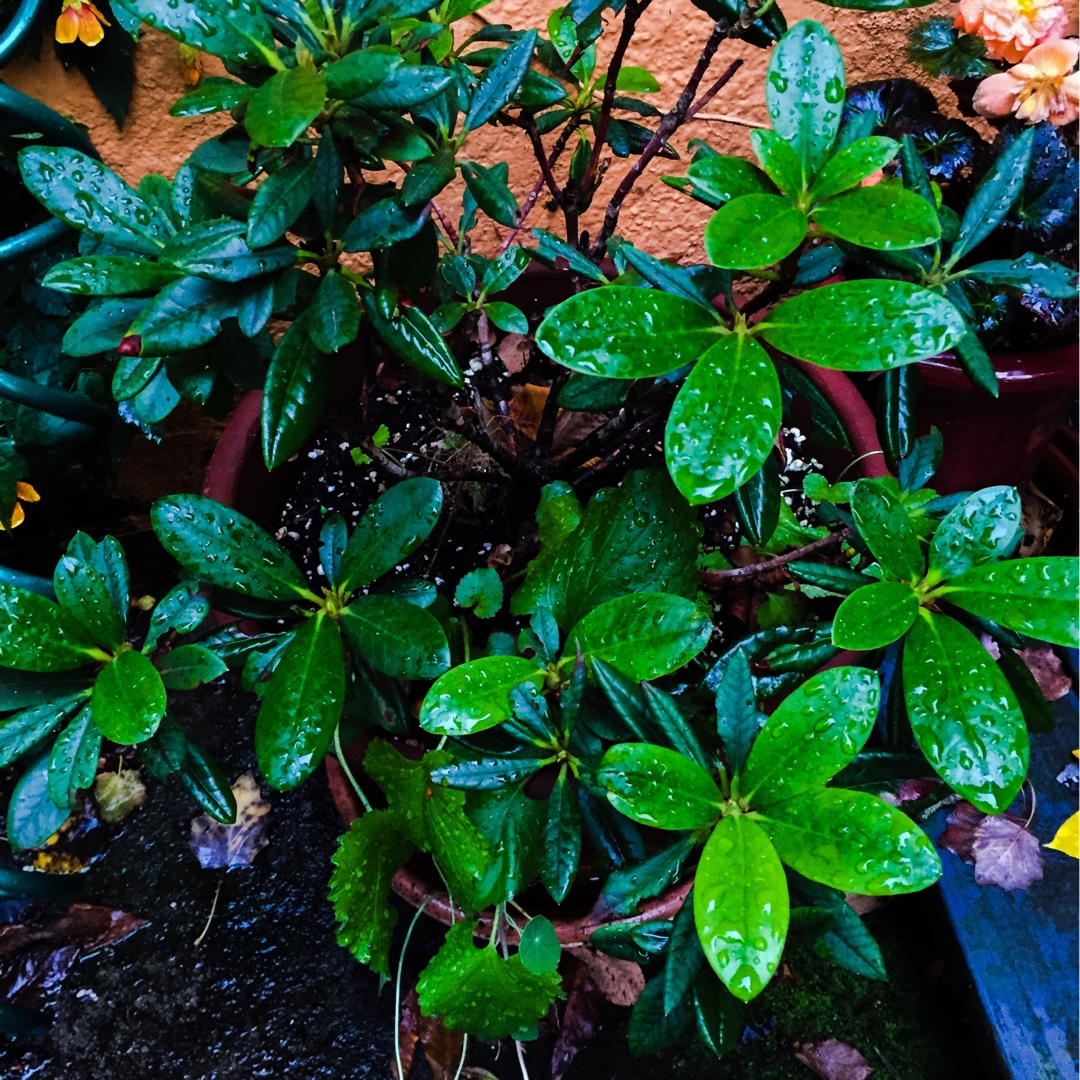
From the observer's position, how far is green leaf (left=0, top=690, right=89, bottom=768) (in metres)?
0.76

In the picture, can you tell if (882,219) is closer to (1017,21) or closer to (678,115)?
(678,115)

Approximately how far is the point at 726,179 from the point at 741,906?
1.78ft

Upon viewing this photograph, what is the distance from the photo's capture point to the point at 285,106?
59 centimetres

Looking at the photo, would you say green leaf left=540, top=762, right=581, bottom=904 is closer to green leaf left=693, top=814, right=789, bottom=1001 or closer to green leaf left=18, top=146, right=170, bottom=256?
green leaf left=693, top=814, right=789, bottom=1001

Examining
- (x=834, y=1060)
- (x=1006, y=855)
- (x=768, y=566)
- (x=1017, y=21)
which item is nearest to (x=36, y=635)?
(x=768, y=566)

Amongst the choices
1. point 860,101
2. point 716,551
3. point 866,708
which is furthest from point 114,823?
point 860,101

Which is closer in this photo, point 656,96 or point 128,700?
point 128,700

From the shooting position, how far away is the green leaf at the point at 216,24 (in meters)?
0.61

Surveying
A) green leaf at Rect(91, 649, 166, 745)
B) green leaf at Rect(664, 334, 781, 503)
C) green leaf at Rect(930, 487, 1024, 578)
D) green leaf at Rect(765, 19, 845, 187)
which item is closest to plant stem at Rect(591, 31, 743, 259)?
green leaf at Rect(765, 19, 845, 187)

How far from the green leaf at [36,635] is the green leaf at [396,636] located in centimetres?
24

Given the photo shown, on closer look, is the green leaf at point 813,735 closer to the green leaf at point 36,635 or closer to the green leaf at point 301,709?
the green leaf at point 301,709

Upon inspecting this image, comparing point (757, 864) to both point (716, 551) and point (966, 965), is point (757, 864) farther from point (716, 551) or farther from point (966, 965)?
point (966, 965)

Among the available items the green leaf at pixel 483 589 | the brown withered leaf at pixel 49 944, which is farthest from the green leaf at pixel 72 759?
the brown withered leaf at pixel 49 944

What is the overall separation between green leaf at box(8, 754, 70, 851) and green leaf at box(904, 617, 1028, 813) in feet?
2.45
